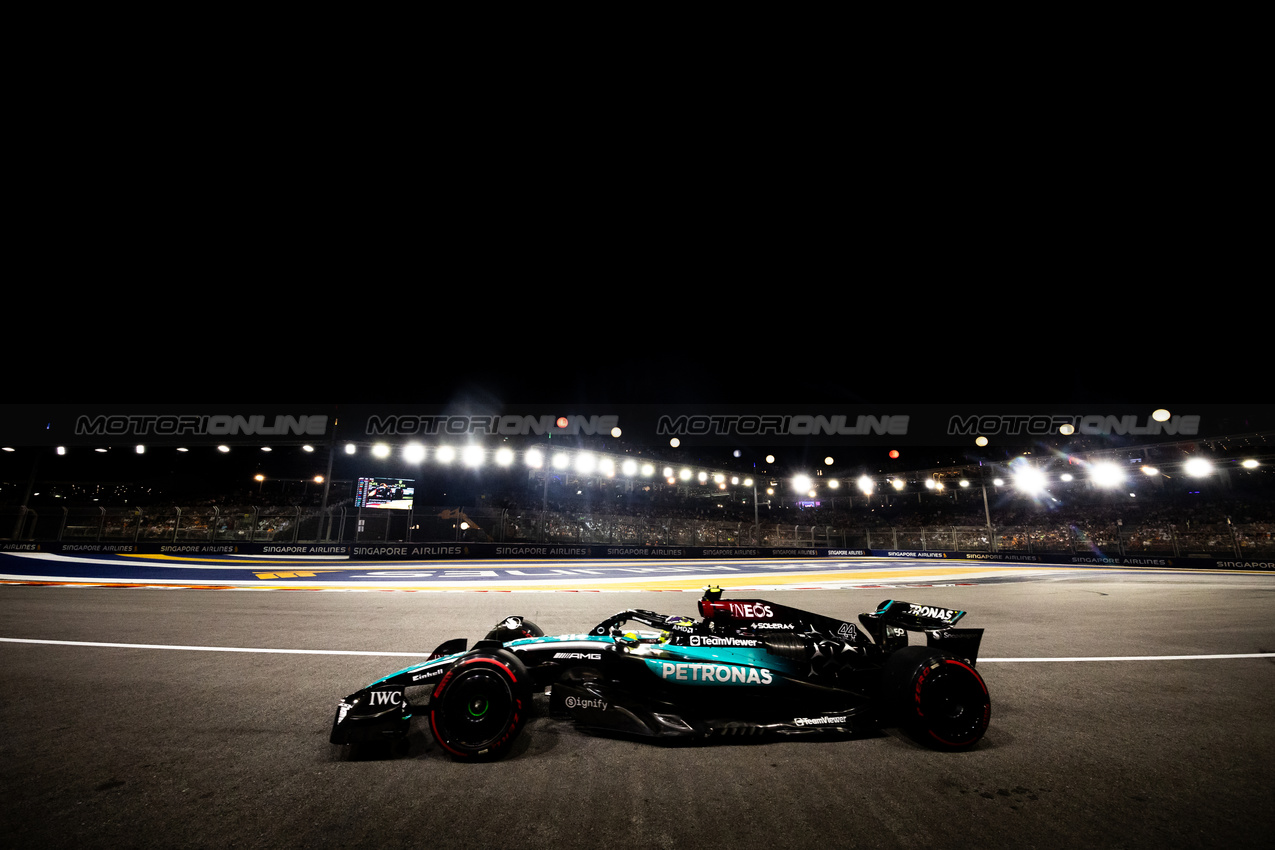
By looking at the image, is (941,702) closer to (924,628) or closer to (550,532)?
(924,628)

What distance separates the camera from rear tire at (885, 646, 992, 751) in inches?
103

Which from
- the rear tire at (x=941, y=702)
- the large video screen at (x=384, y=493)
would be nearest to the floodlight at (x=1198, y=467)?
the rear tire at (x=941, y=702)

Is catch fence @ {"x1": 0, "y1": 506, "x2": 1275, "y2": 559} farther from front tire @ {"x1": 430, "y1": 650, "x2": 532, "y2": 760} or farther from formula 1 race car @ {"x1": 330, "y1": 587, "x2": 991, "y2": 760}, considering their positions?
front tire @ {"x1": 430, "y1": 650, "x2": 532, "y2": 760}

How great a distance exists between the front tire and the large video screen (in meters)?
21.4

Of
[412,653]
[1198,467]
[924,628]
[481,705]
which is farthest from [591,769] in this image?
[1198,467]

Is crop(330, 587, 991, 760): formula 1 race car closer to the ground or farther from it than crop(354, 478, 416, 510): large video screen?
closer to the ground

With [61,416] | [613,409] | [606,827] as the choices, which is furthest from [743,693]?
[61,416]

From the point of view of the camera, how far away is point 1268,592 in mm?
9914

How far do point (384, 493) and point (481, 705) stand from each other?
2223cm

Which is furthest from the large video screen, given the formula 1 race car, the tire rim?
the tire rim

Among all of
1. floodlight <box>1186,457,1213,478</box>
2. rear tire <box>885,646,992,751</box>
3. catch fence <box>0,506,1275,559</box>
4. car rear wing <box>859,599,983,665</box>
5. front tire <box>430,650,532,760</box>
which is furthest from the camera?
floodlight <box>1186,457,1213,478</box>

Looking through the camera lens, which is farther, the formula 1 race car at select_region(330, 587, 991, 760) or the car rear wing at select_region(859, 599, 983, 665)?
the car rear wing at select_region(859, 599, 983, 665)

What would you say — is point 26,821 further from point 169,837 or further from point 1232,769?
point 1232,769

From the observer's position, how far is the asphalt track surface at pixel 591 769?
6.10 ft
